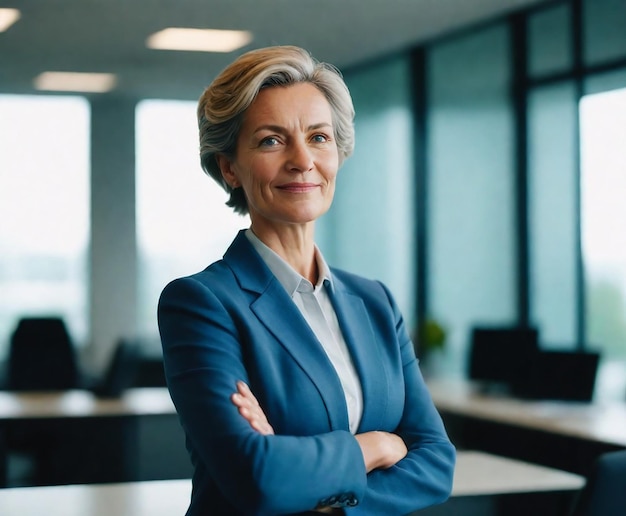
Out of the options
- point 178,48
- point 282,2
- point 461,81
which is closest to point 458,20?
point 461,81

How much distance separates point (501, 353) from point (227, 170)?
3887 millimetres

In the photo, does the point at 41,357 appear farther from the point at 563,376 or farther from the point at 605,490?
the point at 605,490

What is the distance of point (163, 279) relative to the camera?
22.3ft

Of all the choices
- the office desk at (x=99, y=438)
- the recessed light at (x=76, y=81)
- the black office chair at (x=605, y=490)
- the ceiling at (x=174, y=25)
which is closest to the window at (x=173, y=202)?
the ceiling at (x=174, y=25)

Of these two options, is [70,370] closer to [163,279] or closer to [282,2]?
[163,279]

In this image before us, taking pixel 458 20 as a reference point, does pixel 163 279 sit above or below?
below

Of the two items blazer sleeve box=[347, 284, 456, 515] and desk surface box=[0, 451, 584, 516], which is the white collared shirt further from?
desk surface box=[0, 451, 584, 516]

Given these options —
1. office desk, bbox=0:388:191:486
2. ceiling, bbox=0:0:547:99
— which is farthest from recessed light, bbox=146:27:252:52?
office desk, bbox=0:388:191:486

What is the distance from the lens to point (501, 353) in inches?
212

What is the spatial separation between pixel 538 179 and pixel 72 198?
311 centimetres

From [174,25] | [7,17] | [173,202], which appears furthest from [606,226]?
[7,17]

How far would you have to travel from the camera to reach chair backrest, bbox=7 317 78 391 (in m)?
6.35

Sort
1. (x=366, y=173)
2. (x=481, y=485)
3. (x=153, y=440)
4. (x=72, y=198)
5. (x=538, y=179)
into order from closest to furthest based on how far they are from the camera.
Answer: (x=481, y=485)
(x=153, y=440)
(x=538, y=179)
(x=72, y=198)
(x=366, y=173)

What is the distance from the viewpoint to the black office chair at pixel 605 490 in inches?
86.5
